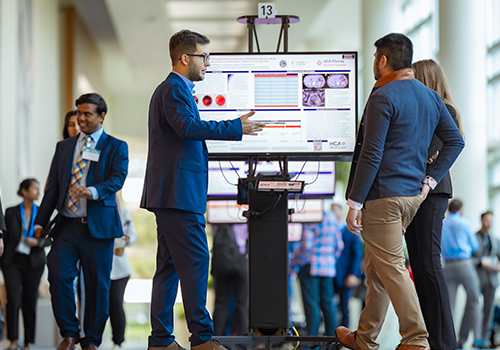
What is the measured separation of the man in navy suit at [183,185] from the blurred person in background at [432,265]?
3.18 ft

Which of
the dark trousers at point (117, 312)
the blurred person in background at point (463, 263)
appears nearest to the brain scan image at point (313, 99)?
the dark trousers at point (117, 312)

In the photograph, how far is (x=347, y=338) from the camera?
3432 millimetres

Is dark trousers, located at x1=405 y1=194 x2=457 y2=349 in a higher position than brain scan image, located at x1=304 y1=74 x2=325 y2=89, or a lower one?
lower

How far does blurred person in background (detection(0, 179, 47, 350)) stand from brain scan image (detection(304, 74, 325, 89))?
285 centimetres

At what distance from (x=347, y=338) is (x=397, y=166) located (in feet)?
3.31

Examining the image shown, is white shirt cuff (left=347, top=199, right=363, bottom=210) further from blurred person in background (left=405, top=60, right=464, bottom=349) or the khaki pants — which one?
blurred person in background (left=405, top=60, right=464, bottom=349)

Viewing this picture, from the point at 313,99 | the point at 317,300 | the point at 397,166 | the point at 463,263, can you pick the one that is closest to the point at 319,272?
the point at 317,300

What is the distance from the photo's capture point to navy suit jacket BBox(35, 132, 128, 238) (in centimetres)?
364

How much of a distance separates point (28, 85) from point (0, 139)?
177cm

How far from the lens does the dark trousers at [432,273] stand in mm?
3186

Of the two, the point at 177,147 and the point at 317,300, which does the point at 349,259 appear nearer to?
the point at 317,300

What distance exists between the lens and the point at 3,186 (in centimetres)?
760

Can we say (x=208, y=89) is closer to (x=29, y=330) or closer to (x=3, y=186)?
(x=29, y=330)

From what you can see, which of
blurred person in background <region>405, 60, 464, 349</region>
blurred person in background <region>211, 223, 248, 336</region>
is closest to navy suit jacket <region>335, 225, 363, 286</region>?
blurred person in background <region>211, 223, 248, 336</region>
